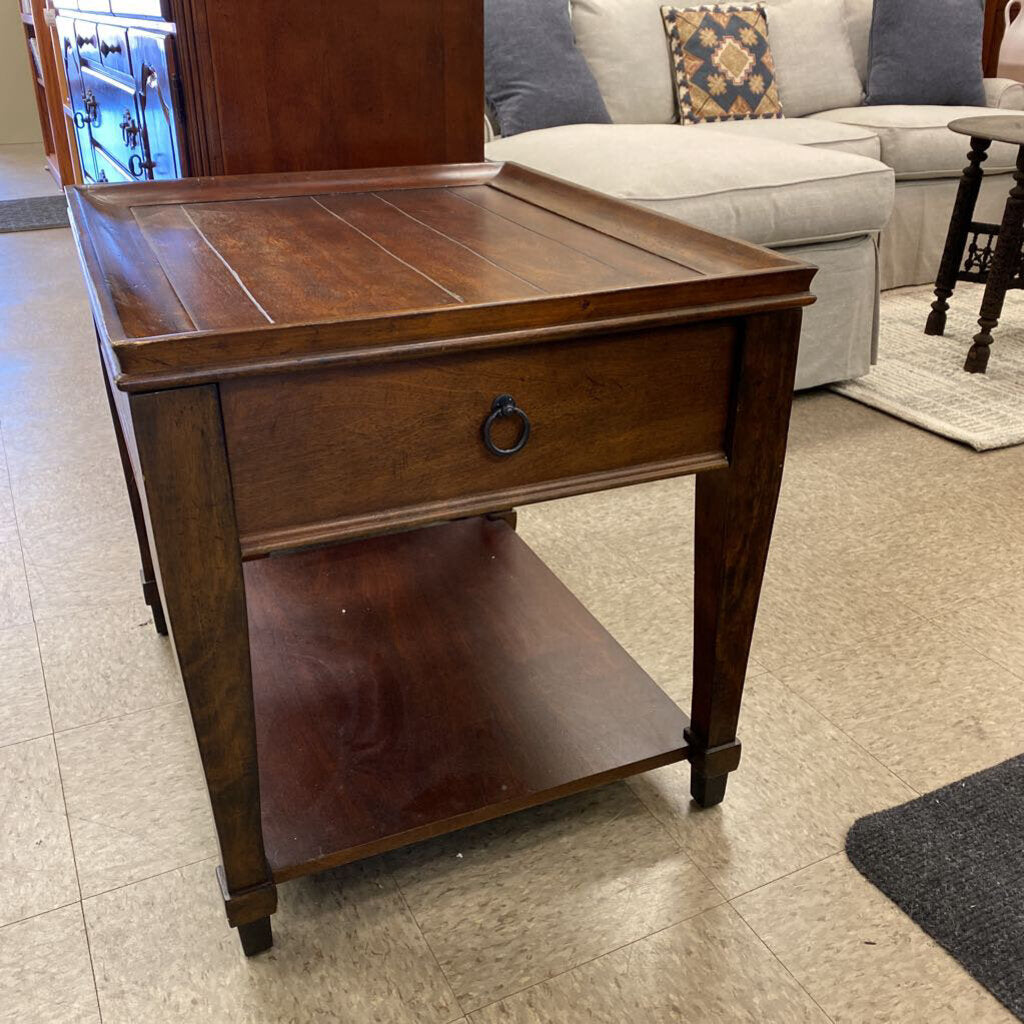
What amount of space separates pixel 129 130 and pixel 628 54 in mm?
1610

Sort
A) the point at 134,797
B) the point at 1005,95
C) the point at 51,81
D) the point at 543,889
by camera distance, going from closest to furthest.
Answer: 1. the point at 543,889
2. the point at 134,797
3. the point at 1005,95
4. the point at 51,81

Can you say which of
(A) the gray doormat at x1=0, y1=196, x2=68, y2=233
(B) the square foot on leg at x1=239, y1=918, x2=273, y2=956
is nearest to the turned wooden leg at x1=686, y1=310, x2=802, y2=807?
(B) the square foot on leg at x1=239, y1=918, x2=273, y2=956

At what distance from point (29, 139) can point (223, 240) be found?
17.6ft

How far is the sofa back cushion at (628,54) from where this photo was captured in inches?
107

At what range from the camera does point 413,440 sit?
2.59 feet

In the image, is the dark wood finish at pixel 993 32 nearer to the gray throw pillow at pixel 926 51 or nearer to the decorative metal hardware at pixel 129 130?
the gray throw pillow at pixel 926 51

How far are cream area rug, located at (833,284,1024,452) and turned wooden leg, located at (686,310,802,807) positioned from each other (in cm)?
123

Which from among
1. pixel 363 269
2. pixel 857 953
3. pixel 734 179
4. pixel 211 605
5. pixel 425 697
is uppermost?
pixel 363 269

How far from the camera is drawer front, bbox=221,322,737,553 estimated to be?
749 millimetres

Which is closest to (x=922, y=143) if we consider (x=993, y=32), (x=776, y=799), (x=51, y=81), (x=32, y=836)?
(x=993, y=32)

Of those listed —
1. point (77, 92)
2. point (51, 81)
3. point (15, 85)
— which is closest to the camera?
point (77, 92)

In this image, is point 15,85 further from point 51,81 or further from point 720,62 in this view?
point 720,62

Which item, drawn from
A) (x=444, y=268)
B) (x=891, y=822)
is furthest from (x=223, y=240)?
(x=891, y=822)

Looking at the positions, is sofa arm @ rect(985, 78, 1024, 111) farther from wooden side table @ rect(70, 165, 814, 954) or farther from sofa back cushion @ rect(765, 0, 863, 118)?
wooden side table @ rect(70, 165, 814, 954)
